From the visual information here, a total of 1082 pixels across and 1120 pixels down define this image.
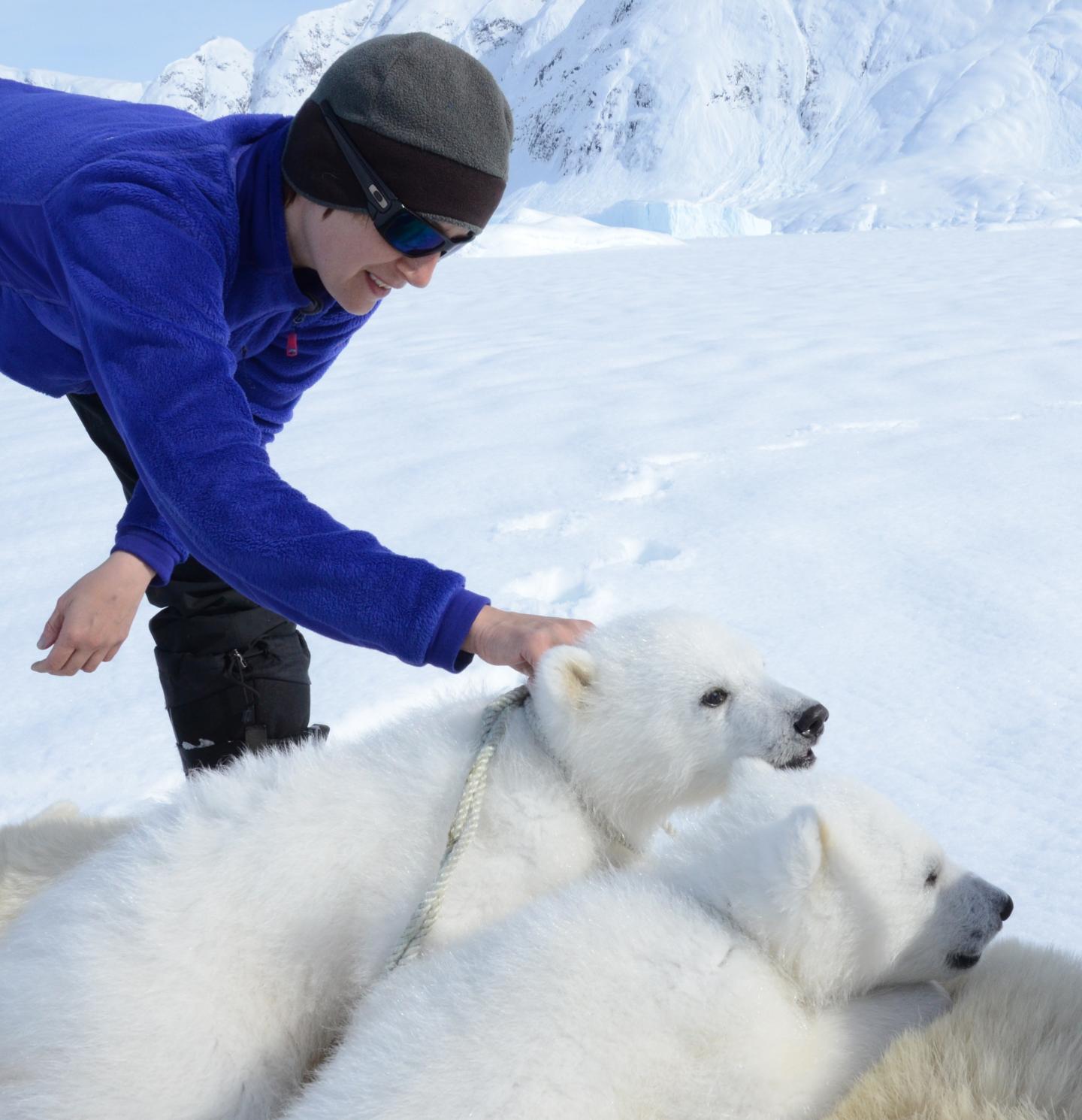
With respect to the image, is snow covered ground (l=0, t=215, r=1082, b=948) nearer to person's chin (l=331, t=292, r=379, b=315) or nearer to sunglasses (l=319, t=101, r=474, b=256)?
person's chin (l=331, t=292, r=379, b=315)

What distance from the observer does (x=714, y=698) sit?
191 cm

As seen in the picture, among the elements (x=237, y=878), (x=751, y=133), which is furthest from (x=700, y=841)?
(x=751, y=133)

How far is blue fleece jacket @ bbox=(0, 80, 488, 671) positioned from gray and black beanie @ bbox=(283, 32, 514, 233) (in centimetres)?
15

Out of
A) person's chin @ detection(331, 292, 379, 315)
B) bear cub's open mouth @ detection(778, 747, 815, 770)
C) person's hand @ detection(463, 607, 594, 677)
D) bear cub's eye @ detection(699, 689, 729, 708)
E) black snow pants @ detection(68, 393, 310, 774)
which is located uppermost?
person's chin @ detection(331, 292, 379, 315)

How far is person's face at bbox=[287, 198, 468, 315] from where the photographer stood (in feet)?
6.09

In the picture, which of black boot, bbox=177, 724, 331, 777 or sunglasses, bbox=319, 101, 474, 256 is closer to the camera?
sunglasses, bbox=319, 101, 474, 256

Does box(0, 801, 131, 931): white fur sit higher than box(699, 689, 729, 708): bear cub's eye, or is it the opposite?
box(699, 689, 729, 708): bear cub's eye

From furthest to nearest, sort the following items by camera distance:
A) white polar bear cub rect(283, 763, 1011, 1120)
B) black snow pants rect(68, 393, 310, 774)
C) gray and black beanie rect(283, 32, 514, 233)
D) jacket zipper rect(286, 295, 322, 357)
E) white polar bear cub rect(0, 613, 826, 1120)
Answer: black snow pants rect(68, 393, 310, 774)
jacket zipper rect(286, 295, 322, 357)
gray and black beanie rect(283, 32, 514, 233)
white polar bear cub rect(0, 613, 826, 1120)
white polar bear cub rect(283, 763, 1011, 1120)

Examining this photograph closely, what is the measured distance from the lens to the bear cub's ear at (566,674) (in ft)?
5.73

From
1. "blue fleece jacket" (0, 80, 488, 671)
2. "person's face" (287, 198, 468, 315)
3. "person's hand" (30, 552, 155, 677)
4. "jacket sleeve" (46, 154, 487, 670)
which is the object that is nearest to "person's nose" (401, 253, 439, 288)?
"person's face" (287, 198, 468, 315)

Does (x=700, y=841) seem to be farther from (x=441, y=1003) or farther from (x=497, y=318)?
(x=497, y=318)

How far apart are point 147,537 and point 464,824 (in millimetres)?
981

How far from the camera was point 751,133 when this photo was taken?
320 feet

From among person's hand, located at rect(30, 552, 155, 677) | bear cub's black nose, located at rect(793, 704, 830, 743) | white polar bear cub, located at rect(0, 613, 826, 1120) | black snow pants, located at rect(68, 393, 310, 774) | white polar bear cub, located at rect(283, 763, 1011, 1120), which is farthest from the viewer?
black snow pants, located at rect(68, 393, 310, 774)
